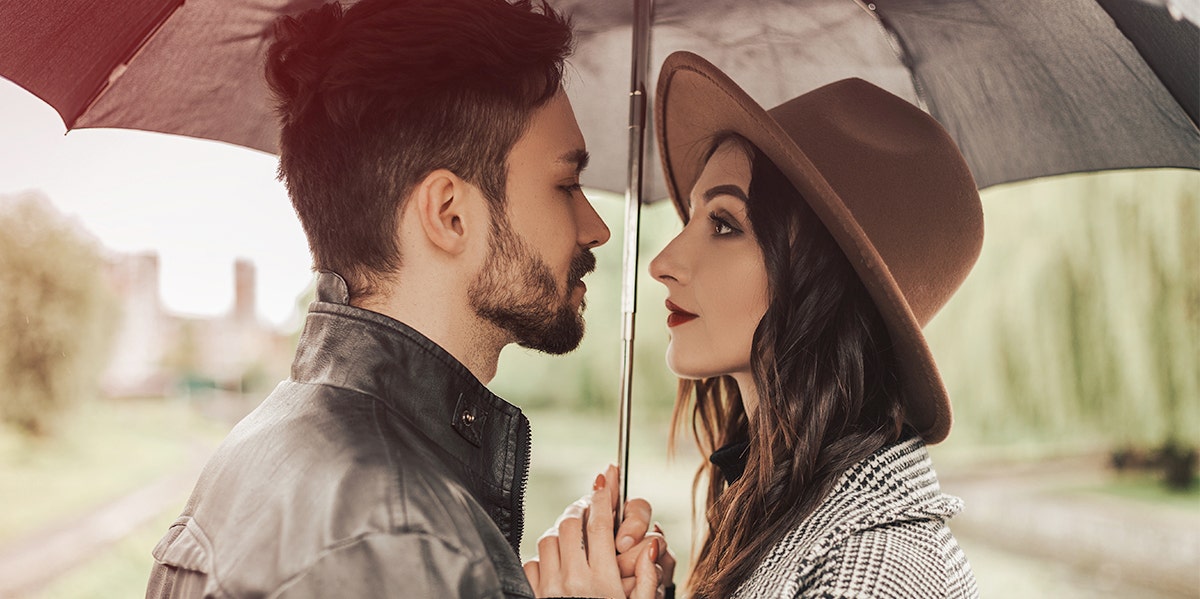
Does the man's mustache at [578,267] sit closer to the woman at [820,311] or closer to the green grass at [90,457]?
the woman at [820,311]

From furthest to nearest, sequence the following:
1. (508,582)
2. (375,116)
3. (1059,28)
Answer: (1059,28) < (375,116) < (508,582)

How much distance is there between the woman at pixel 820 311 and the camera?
1.33 m

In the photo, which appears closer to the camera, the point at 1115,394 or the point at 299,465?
the point at 299,465

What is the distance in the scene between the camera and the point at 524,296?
128cm

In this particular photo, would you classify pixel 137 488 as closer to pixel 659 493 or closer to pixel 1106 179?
pixel 659 493

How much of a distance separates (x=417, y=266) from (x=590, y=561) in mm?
474

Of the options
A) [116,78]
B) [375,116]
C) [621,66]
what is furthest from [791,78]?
[116,78]

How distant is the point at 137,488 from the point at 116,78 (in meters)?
6.22

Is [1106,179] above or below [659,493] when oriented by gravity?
above

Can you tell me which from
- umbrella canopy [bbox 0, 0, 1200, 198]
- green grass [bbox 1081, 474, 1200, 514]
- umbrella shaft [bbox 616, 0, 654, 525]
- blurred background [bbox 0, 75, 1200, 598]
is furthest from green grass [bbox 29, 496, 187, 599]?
green grass [bbox 1081, 474, 1200, 514]

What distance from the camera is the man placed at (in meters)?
1.04

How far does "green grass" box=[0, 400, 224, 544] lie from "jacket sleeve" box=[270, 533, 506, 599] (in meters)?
6.58

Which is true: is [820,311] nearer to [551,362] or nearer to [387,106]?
[387,106]

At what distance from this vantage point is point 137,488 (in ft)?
22.8
